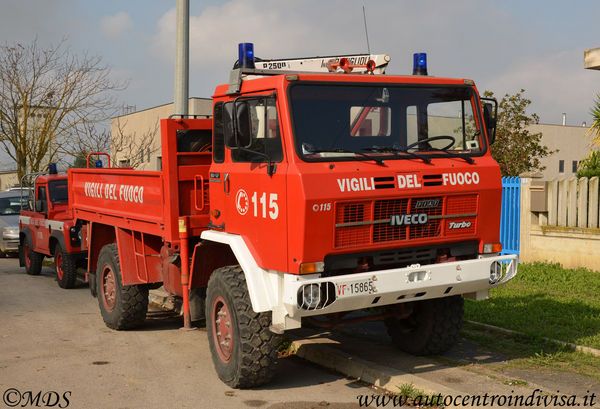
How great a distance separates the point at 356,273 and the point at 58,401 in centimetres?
286

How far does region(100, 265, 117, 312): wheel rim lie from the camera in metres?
9.27

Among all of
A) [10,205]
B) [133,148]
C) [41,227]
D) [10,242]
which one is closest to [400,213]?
[41,227]

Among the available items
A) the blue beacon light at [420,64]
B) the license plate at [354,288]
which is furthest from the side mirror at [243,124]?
the blue beacon light at [420,64]

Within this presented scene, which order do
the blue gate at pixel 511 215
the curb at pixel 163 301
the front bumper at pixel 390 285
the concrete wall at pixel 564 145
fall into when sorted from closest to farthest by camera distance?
1. the front bumper at pixel 390 285
2. the curb at pixel 163 301
3. the blue gate at pixel 511 215
4. the concrete wall at pixel 564 145

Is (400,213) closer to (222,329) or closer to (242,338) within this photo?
(242,338)

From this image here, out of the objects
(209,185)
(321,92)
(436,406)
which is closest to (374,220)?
(321,92)

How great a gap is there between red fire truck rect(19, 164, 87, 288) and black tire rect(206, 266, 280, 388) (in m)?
6.31

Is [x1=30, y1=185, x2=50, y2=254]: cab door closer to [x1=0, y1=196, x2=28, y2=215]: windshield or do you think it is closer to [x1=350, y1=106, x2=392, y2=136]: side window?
[x1=0, y1=196, x2=28, y2=215]: windshield

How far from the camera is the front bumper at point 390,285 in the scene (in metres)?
5.67

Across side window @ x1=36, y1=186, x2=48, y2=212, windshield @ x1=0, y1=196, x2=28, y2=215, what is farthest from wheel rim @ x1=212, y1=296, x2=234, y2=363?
windshield @ x1=0, y1=196, x2=28, y2=215

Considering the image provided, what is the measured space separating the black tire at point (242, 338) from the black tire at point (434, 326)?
175 centimetres

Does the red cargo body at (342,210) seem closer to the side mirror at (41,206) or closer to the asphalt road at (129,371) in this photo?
the asphalt road at (129,371)

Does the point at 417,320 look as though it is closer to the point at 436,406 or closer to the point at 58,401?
the point at 436,406

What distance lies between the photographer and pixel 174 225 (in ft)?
24.8
